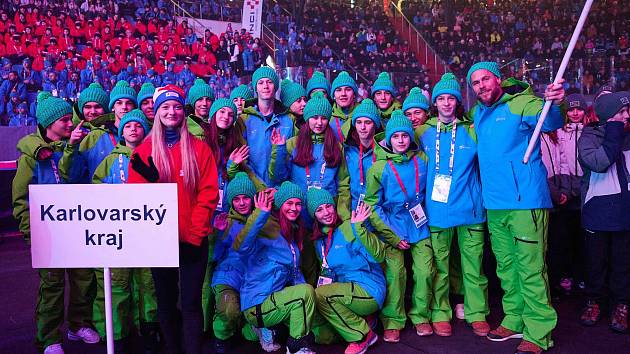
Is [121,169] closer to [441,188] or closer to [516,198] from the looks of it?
[441,188]

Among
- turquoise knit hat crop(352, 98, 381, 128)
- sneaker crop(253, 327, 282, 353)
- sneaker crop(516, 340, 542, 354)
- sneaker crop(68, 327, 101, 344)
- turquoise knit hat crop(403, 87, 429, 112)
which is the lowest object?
sneaker crop(68, 327, 101, 344)

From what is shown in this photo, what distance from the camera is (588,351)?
3.73 meters

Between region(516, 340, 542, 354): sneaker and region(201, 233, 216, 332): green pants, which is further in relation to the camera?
region(201, 233, 216, 332): green pants

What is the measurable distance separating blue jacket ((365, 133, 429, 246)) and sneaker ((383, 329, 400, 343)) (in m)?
0.64

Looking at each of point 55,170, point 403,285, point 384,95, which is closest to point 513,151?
point 403,285

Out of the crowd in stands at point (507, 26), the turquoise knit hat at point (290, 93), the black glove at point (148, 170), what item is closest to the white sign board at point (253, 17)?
the crowd in stands at point (507, 26)

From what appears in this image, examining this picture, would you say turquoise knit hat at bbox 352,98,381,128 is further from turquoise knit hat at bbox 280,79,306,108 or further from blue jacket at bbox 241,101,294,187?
turquoise knit hat at bbox 280,79,306,108

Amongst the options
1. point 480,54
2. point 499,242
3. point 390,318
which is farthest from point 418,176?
point 480,54

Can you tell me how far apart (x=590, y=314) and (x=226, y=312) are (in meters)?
2.81

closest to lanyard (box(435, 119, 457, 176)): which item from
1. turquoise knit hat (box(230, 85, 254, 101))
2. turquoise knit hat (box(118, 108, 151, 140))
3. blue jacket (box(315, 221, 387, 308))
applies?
blue jacket (box(315, 221, 387, 308))

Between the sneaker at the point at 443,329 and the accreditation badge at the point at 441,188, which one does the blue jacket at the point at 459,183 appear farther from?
the sneaker at the point at 443,329

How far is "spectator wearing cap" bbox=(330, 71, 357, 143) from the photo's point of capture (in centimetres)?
489

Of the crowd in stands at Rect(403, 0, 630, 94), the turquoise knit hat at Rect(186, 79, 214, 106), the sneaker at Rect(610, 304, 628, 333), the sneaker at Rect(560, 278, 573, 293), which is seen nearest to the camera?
the sneaker at Rect(610, 304, 628, 333)

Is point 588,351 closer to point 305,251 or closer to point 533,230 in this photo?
point 533,230
